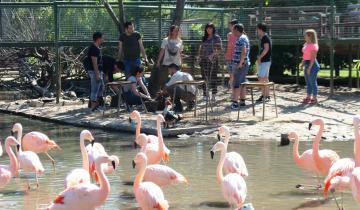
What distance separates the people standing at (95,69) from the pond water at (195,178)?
269 cm

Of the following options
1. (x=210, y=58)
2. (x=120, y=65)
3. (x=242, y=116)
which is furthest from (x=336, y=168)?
(x=120, y=65)

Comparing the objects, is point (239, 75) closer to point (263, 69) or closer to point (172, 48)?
point (263, 69)

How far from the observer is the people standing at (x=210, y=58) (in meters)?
17.9

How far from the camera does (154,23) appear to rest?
21.4 m

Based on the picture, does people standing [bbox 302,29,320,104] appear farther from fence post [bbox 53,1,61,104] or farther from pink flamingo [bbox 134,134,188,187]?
pink flamingo [bbox 134,134,188,187]

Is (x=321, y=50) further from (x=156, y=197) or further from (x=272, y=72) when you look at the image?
(x=156, y=197)

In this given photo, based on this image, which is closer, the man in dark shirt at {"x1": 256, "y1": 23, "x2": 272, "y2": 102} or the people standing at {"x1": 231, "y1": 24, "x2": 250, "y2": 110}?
the people standing at {"x1": 231, "y1": 24, "x2": 250, "y2": 110}

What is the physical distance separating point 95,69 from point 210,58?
2.61 metres

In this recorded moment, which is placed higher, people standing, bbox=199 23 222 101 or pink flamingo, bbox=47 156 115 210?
people standing, bbox=199 23 222 101

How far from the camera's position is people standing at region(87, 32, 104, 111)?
60.5 feet

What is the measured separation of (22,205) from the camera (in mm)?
10094

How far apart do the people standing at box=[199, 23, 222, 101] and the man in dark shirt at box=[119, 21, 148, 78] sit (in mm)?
1572

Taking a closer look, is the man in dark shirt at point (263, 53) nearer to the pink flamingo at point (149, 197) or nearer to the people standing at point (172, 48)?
the people standing at point (172, 48)

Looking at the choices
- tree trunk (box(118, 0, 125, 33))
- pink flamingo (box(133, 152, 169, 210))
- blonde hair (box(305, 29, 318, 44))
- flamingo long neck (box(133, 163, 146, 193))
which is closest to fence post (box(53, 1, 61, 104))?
tree trunk (box(118, 0, 125, 33))
